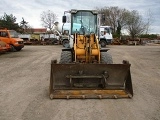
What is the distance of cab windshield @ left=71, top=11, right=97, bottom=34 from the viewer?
10.8 meters

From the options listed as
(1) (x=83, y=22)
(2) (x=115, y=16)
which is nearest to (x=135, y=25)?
(2) (x=115, y=16)

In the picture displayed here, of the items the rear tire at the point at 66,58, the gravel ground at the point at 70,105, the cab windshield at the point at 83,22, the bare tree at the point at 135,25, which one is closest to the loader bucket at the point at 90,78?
the gravel ground at the point at 70,105

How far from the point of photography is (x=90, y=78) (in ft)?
24.5

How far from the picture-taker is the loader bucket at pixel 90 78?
731 cm

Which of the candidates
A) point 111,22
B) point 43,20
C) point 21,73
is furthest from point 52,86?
point 43,20

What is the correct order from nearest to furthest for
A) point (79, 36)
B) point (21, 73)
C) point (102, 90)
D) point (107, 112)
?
point (107, 112), point (102, 90), point (79, 36), point (21, 73)

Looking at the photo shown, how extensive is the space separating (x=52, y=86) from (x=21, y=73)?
400 centimetres

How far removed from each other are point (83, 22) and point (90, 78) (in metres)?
4.16

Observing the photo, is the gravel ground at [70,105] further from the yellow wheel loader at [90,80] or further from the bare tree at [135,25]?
the bare tree at [135,25]

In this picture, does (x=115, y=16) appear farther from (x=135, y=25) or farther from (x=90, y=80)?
(x=90, y=80)

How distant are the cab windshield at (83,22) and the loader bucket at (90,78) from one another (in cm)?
345

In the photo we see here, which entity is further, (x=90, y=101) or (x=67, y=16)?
(x=67, y=16)

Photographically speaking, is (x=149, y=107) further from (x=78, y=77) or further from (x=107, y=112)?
(x=78, y=77)

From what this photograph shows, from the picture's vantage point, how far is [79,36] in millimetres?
9625
